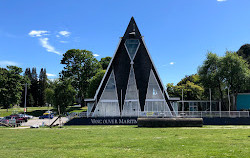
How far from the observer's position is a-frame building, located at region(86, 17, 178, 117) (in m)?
40.9

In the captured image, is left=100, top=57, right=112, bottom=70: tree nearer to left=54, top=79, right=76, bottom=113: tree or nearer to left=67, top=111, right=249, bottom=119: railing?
left=54, top=79, right=76, bottom=113: tree

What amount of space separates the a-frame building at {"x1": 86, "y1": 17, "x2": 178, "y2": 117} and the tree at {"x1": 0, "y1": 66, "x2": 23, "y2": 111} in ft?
147

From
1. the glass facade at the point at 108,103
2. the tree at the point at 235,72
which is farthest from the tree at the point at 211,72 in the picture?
the glass facade at the point at 108,103

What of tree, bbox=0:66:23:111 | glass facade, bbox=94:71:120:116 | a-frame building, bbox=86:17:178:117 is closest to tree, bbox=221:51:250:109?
a-frame building, bbox=86:17:178:117

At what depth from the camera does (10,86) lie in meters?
76.2

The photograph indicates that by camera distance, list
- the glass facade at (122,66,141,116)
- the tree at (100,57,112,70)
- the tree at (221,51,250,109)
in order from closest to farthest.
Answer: the glass facade at (122,66,141,116)
the tree at (221,51,250,109)
the tree at (100,57,112,70)

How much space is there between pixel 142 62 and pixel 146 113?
948 cm

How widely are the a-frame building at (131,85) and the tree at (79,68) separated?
29897mm

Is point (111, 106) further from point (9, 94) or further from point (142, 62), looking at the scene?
point (9, 94)

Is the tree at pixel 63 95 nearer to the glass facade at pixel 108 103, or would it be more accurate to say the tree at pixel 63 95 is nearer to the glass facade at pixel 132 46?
the glass facade at pixel 108 103

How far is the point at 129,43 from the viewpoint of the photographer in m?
43.1

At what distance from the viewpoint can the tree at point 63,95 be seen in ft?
215

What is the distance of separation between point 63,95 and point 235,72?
142ft

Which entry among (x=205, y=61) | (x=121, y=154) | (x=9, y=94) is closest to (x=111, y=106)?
(x=205, y=61)
